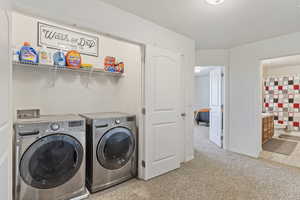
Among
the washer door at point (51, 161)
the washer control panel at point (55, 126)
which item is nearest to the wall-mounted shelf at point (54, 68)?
the washer control panel at point (55, 126)

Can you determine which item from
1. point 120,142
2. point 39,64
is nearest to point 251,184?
point 120,142

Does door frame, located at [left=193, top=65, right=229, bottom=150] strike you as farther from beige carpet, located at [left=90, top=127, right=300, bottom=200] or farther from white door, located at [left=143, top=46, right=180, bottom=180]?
white door, located at [left=143, top=46, right=180, bottom=180]

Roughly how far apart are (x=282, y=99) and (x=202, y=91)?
3586 mm

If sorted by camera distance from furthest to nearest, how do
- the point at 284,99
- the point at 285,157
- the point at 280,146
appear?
the point at 284,99 < the point at 280,146 < the point at 285,157

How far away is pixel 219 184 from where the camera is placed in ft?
7.39

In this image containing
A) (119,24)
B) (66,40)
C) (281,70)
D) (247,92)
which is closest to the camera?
(119,24)

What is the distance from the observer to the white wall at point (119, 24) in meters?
1.60

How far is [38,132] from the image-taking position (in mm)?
1635

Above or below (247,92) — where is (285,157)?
below

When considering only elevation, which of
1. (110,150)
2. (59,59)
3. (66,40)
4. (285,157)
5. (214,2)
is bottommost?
(285,157)

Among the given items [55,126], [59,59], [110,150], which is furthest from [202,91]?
[55,126]

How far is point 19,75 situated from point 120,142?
62.2 inches

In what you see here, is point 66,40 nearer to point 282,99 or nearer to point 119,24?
point 119,24

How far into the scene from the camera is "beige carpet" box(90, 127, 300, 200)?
6.49 feet
